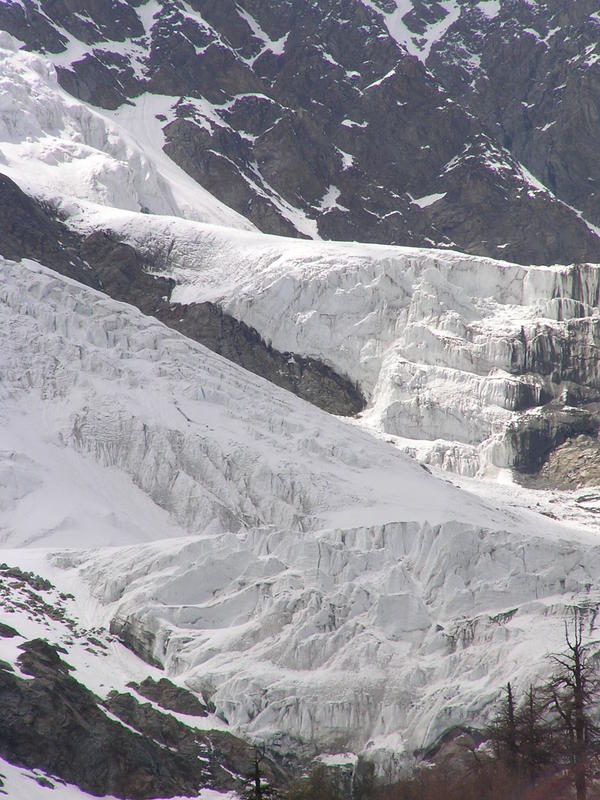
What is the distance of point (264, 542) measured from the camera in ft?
257

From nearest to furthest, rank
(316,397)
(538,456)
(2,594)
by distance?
(2,594)
(538,456)
(316,397)

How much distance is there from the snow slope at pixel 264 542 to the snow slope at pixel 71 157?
175ft

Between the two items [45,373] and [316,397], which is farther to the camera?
[316,397]

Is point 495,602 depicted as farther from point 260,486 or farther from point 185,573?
point 260,486

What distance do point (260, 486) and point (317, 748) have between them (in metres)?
35.5

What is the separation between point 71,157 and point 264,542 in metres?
108

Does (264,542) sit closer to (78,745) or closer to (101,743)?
(101,743)

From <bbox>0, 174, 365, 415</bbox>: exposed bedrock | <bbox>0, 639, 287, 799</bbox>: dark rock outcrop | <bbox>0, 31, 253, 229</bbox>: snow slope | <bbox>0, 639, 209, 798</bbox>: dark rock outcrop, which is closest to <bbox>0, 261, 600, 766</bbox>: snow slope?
<bbox>0, 639, 287, 799</bbox>: dark rock outcrop

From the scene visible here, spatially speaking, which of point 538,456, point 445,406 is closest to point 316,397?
point 445,406

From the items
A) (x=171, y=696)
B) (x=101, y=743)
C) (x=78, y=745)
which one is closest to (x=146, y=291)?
(x=171, y=696)

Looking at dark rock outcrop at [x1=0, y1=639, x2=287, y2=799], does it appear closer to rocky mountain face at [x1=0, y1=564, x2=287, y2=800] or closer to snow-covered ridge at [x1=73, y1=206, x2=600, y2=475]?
rocky mountain face at [x1=0, y1=564, x2=287, y2=800]

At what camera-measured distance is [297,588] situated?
7231 centimetres

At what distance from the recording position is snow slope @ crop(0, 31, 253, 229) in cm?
17088

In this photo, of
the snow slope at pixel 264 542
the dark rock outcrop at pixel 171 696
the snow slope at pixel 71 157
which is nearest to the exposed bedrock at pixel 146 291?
the snow slope at pixel 71 157
